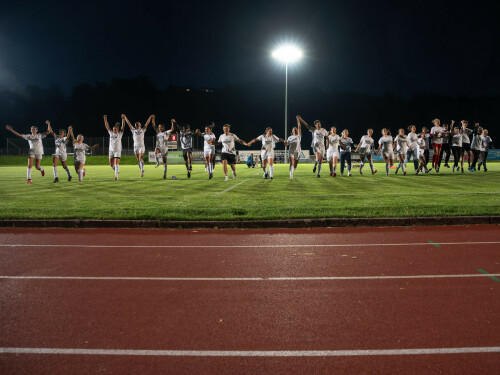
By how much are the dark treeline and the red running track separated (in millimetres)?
71088

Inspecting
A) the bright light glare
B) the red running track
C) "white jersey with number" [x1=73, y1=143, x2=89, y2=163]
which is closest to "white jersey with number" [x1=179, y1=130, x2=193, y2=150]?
"white jersey with number" [x1=73, y1=143, x2=89, y2=163]

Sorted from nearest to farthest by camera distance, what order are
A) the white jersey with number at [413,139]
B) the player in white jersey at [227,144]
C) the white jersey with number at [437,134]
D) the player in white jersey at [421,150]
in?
the player in white jersey at [227,144]
the white jersey with number at [437,134]
the player in white jersey at [421,150]
the white jersey with number at [413,139]

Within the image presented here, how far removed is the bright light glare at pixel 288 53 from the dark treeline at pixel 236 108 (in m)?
33.7

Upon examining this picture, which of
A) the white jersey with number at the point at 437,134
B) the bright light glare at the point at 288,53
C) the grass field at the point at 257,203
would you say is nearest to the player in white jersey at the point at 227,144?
the grass field at the point at 257,203

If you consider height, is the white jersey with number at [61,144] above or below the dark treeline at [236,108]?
below

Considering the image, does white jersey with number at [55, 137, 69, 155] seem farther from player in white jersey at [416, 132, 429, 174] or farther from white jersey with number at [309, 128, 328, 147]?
player in white jersey at [416, 132, 429, 174]

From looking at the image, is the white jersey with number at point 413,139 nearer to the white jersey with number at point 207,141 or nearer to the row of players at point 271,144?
the row of players at point 271,144

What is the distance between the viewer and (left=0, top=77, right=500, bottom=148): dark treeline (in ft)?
256

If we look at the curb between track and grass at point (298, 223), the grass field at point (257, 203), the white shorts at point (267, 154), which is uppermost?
the white shorts at point (267, 154)

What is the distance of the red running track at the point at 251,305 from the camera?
9.20 feet

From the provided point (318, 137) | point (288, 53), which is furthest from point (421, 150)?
point (288, 53)

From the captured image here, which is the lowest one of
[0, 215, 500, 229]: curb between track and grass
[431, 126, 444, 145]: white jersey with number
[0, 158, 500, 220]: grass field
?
[0, 215, 500, 229]: curb between track and grass

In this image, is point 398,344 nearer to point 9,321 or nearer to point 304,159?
point 9,321

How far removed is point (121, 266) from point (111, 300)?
129 centimetres
